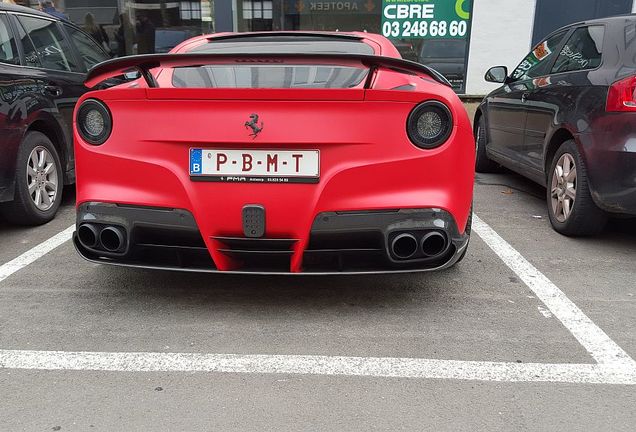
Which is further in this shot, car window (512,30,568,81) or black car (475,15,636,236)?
car window (512,30,568,81)

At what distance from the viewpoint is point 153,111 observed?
274 cm

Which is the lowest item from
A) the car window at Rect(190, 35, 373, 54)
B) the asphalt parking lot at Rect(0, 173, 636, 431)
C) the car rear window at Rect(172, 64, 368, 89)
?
the asphalt parking lot at Rect(0, 173, 636, 431)

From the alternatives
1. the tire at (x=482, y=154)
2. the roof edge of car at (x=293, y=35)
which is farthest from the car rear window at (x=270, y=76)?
the tire at (x=482, y=154)

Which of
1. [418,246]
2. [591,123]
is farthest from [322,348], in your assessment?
[591,123]

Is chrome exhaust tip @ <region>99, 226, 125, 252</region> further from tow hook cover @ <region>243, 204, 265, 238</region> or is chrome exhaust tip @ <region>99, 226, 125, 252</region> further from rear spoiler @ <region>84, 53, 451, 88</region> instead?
rear spoiler @ <region>84, 53, 451, 88</region>

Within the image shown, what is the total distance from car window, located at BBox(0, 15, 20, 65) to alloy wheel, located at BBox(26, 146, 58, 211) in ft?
2.18

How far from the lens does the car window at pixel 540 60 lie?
5210mm

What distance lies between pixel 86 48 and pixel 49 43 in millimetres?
709

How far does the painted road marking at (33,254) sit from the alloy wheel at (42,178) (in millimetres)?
327

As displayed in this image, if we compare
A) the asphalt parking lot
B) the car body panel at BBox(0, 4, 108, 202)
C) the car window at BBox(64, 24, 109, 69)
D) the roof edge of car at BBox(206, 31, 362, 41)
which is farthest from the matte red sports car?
the car window at BBox(64, 24, 109, 69)

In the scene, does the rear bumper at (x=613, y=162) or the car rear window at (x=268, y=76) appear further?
the rear bumper at (x=613, y=162)

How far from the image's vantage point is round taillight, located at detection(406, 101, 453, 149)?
8.86ft

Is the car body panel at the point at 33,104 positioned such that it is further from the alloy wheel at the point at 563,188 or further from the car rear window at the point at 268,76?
the alloy wheel at the point at 563,188

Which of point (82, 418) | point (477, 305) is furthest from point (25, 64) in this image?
point (477, 305)
